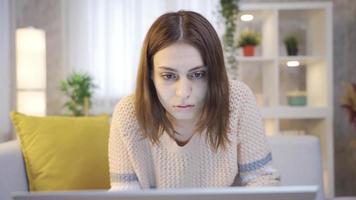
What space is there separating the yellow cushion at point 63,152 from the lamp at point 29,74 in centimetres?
125

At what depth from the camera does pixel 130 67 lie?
11.5ft

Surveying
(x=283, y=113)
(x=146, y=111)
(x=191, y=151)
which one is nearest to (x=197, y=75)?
(x=146, y=111)

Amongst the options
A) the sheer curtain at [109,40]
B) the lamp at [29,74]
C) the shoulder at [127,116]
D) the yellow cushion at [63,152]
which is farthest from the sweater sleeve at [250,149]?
the sheer curtain at [109,40]

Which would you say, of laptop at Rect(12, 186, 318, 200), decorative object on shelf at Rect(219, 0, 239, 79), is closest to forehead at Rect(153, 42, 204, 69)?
laptop at Rect(12, 186, 318, 200)

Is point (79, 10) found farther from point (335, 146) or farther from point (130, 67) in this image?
point (335, 146)

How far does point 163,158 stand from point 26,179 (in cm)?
60

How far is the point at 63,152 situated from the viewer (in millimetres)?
1527

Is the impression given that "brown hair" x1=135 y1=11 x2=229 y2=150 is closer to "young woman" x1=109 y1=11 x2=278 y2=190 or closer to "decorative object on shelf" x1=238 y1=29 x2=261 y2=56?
"young woman" x1=109 y1=11 x2=278 y2=190

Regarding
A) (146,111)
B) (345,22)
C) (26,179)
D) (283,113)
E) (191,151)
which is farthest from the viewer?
(345,22)

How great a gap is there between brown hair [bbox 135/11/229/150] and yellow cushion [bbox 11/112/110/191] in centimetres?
53

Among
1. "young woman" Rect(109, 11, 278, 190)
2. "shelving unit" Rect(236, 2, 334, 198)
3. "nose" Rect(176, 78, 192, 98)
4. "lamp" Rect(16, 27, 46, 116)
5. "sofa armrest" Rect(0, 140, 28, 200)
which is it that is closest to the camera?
A: "nose" Rect(176, 78, 192, 98)

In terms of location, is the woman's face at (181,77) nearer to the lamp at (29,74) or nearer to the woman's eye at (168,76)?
the woman's eye at (168,76)

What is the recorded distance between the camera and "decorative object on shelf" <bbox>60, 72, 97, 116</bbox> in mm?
3162

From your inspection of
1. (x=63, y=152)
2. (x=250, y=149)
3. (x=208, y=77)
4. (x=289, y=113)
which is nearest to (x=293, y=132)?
(x=289, y=113)
